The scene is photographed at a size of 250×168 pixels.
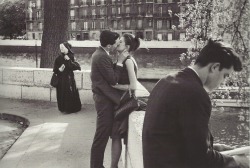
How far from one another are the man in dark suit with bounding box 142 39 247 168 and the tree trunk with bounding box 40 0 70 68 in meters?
8.68

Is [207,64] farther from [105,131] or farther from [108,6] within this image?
[108,6]

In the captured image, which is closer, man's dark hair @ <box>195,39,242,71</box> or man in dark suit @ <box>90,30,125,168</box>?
man's dark hair @ <box>195,39,242,71</box>

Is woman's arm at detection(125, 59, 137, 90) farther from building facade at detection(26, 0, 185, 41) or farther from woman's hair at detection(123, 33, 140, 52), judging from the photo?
building facade at detection(26, 0, 185, 41)

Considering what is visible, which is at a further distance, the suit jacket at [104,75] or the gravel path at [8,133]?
the gravel path at [8,133]

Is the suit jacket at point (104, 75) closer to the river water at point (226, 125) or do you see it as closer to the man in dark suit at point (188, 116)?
the man in dark suit at point (188, 116)

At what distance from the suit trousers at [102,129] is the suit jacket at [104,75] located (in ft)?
0.27

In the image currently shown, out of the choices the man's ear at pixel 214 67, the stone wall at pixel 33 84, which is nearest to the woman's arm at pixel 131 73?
the man's ear at pixel 214 67

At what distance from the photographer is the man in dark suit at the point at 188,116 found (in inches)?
72.9

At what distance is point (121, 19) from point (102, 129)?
6559cm

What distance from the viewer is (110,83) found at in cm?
436

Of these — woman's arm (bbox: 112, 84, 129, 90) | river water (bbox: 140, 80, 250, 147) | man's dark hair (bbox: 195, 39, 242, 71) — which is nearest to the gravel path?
woman's arm (bbox: 112, 84, 129, 90)

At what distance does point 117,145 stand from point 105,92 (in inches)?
22.2

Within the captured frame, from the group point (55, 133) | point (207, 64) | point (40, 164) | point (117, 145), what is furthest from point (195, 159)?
point (55, 133)

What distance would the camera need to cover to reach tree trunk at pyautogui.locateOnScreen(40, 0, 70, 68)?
10.5 m
